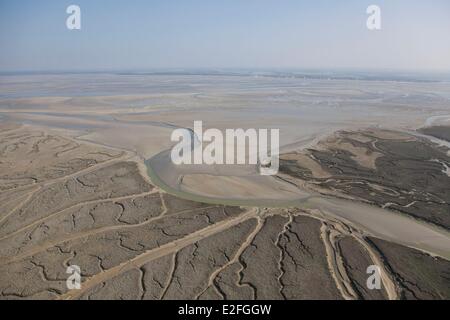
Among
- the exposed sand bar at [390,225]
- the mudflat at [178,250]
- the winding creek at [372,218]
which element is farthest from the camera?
the winding creek at [372,218]

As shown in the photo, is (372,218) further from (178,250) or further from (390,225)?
(178,250)

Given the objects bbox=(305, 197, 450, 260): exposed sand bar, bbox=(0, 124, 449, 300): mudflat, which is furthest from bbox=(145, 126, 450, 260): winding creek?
bbox=(0, 124, 449, 300): mudflat

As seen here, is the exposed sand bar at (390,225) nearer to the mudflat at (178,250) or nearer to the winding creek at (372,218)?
the winding creek at (372,218)

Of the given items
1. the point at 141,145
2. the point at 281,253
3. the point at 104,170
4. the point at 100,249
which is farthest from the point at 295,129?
the point at 100,249

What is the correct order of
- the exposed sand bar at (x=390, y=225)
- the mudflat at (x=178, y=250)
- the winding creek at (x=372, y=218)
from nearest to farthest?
the mudflat at (x=178, y=250) < the exposed sand bar at (x=390, y=225) < the winding creek at (x=372, y=218)

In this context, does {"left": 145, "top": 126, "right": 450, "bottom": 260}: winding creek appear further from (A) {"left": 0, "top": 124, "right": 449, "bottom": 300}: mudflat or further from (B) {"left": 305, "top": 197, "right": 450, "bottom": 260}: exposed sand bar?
(A) {"left": 0, "top": 124, "right": 449, "bottom": 300}: mudflat

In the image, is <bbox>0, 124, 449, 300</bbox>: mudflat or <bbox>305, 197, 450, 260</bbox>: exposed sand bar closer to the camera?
<bbox>0, 124, 449, 300</bbox>: mudflat

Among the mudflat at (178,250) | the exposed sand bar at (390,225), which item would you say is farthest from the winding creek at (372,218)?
the mudflat at (178,250)

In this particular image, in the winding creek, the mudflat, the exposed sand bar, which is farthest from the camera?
the winding creek
